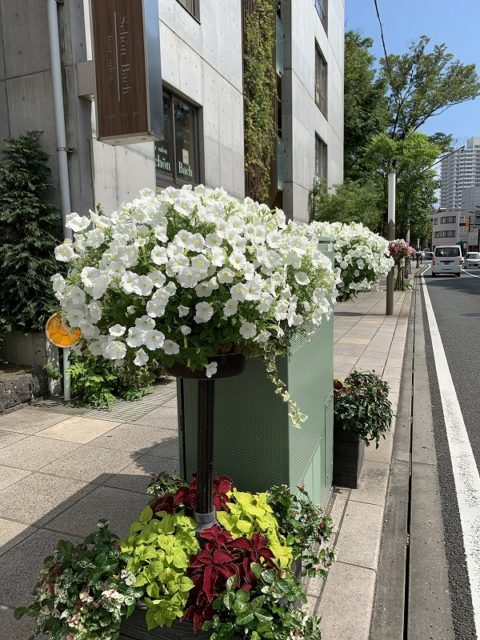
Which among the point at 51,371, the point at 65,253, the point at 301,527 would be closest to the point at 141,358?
the point at 65,253

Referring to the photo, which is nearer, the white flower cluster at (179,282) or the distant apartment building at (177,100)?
the white flower cluster at (179,282)

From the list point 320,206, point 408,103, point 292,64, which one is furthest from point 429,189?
point 292,64

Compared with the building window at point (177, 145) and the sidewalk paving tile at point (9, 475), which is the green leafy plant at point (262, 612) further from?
the building window at point (177, 145)

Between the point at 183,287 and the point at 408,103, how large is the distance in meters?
33.7

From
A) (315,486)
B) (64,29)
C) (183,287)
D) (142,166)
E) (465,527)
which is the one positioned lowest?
(465,527)

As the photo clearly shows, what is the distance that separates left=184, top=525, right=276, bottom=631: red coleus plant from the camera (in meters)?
1.81

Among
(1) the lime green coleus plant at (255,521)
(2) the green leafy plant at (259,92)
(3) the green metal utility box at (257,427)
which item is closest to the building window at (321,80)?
(2) the green leafy plant at (259,92)

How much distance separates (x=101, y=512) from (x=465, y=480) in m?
2.94

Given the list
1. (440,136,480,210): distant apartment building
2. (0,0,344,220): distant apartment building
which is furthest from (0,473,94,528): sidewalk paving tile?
(440,136,480,210): distant apartment building

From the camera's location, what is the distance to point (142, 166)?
7.02m

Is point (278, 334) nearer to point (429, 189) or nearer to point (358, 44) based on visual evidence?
point (429, 189)

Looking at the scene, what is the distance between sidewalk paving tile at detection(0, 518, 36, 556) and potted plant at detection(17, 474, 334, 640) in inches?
51.0

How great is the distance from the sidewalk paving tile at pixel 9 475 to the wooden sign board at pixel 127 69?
3.69 m

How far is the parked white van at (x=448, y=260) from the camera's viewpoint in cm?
3547
